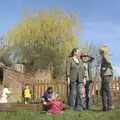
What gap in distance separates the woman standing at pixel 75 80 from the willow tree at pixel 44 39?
39565 mm

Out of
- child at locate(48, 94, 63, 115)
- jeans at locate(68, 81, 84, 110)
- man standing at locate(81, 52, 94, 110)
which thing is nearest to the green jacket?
jeans at locate(68, 81, 84, 110)

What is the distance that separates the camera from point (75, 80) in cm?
1339

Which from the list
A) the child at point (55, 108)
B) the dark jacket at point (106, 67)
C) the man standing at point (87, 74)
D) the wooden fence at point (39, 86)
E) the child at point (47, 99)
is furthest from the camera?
the wooden fence at point (39, 86)

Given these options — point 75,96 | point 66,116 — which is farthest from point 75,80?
point 66,116

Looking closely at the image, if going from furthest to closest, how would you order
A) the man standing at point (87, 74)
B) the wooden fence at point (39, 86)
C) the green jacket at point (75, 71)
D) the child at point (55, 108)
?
the wooden fence at point (39, 86) < the man standing at point (87, 74) < the green jacket at point (75, 71) < the child at point (55, 108)

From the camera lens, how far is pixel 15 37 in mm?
58250

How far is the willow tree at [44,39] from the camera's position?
181 ft

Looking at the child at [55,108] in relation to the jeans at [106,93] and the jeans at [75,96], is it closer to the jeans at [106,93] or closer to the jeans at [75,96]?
the jeans at [75,96]

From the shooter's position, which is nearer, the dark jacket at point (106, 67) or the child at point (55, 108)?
the child at point (55, 108)

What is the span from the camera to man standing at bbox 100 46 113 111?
13188 mm

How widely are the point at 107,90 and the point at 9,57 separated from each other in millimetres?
47923

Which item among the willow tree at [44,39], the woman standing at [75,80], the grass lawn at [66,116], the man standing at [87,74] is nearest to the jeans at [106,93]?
the woman standing at [75,80]

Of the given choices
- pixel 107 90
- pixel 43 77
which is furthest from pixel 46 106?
pixel 43 77

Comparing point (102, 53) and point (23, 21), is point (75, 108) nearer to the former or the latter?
point (102, 53)
